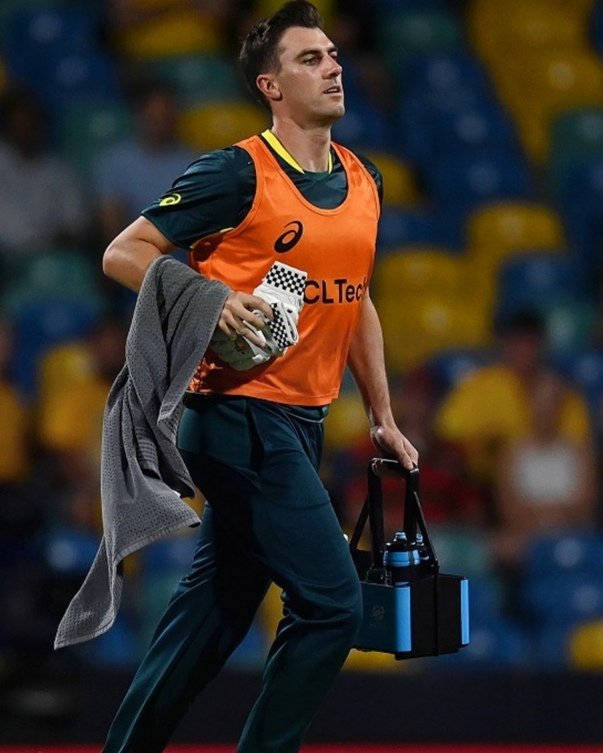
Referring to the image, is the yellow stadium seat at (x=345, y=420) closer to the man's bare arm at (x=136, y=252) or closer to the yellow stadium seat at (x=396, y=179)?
Result: the yellow stadium seat at (x=396, y=179)

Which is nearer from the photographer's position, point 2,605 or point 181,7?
point 2,605

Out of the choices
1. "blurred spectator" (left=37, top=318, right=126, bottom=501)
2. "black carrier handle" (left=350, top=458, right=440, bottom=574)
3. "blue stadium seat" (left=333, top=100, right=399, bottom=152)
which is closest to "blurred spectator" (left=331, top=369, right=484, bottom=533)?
"blurred spectator" (left=37, top=318, right=126, bottom=501)

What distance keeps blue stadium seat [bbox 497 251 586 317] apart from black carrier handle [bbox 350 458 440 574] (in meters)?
3.36

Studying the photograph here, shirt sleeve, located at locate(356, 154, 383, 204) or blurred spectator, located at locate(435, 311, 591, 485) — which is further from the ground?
shirt sleeve, located at locate(356, 154, 383, 204)

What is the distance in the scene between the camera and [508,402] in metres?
6.44

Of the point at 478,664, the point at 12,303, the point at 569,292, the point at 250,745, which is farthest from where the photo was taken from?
the point at 569,292

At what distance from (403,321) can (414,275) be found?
0.98 ft

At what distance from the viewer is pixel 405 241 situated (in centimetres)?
745

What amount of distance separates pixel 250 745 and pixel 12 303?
3483 mm

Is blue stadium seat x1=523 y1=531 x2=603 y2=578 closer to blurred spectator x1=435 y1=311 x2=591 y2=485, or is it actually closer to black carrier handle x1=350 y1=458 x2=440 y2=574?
blurred spectator x1=435 y1=311 x2=591 y2=485

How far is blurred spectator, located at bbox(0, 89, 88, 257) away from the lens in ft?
22.5

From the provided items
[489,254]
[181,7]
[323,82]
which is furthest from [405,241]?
[323,82]

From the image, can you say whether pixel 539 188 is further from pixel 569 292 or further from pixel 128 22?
pixel 128 22

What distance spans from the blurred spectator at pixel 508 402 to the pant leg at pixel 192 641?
2.81m
